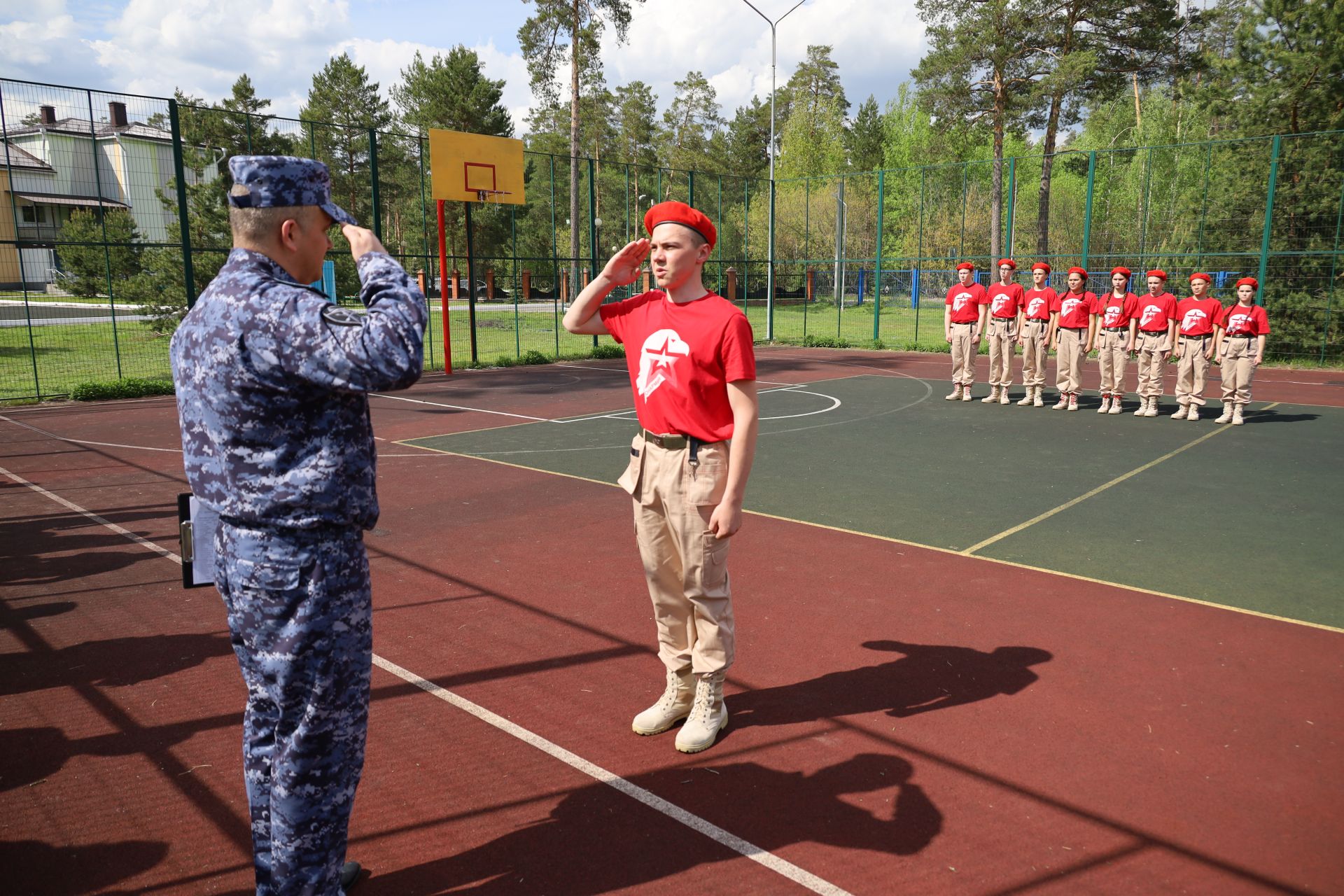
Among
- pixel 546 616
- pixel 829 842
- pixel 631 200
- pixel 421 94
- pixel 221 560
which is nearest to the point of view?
pixel 221 560

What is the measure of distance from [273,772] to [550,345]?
86.7 ft

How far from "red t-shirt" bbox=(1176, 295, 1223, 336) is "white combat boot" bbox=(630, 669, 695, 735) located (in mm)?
12195

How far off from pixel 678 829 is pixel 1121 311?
13.5 m

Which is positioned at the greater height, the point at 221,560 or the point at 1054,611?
the point at 221,560

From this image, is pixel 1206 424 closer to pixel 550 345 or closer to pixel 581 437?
pixel 581 437

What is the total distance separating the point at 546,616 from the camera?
221 inches

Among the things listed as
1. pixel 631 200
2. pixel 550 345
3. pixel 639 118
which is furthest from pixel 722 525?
pixel 639 118

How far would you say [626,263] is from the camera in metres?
3.94

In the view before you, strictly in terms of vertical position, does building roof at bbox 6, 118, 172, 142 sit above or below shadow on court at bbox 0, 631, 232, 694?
above

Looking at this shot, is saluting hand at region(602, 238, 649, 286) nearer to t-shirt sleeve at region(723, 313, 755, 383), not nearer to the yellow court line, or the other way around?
t-shirt sleeve at region(723, 313, 755, 383)

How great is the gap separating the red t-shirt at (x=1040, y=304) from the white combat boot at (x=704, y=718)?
1295 centimetres

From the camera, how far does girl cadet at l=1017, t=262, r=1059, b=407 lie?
15016mm

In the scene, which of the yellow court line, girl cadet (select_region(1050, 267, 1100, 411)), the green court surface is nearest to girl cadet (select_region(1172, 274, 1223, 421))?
the green court surface

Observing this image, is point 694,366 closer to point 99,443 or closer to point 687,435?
point 687,435
